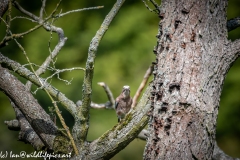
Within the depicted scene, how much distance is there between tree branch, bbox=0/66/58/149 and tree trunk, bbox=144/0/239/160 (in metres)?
0.89

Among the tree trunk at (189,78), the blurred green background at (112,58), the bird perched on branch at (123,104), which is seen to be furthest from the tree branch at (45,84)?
the blurred green background at (112,58)

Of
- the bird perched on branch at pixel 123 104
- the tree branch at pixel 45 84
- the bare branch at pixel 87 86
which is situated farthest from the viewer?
the bird perched on branch at pixel 123 104

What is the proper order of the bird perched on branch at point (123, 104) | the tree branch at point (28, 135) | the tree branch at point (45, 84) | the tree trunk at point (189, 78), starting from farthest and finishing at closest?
the bird perched on branch at point (123, 104) < the tree branch at point (28, 135) < the tree branch at point (45, 84) < the tree trunk at point (189, 78)

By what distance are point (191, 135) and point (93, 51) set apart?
89 cm

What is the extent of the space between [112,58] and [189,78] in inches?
227

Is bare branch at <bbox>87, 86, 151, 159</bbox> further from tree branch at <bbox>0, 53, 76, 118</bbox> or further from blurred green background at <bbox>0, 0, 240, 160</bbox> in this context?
blurred green background at <bbox>0, 0, 240, 160</bbox>

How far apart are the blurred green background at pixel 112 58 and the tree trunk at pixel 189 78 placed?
4.85m

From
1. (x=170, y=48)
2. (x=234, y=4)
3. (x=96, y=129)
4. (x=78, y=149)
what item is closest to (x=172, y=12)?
(x=170, y=48)

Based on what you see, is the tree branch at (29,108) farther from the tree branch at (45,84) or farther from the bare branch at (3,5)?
the bare branch at (3,5)

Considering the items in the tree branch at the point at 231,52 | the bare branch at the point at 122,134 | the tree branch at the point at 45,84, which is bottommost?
the bare branch at the point at 122,134

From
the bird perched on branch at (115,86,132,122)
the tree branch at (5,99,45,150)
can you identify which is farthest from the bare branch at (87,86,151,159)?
the bird perched on branch at (115,86,132,122)

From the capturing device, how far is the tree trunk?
8.86 ft

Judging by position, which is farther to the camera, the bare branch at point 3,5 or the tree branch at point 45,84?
the bare branch at point 3,5

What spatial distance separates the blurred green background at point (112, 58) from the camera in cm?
797
